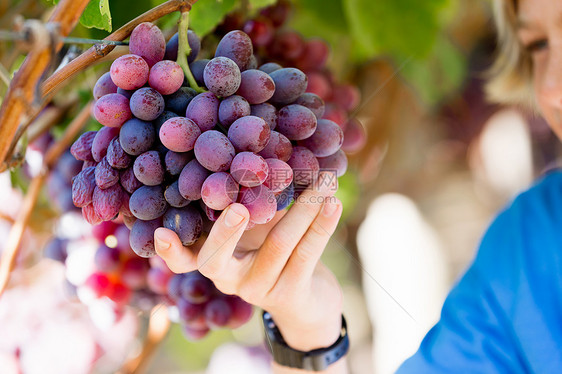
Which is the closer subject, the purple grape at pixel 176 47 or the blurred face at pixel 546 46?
the purple grape at pixel 176 47

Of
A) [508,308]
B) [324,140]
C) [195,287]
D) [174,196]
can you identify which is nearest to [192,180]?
[174,196]

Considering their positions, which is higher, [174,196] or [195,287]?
[174,196]

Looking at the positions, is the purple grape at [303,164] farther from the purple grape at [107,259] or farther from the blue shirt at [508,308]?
the blue shirt at [508,308]

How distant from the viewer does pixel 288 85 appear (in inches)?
16.3

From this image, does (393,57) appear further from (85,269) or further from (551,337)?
(85,269)

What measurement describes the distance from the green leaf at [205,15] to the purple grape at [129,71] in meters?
0.13

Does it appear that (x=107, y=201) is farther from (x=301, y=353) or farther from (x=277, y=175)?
(x=301, y=353)

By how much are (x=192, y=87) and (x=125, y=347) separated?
0.54m

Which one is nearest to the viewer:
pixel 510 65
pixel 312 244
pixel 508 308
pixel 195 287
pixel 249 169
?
pixel 249 169

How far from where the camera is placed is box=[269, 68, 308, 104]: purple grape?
414 millimetres

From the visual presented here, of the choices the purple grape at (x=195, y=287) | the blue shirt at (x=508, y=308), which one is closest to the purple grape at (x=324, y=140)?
the purple grape at (x=195, y=287)

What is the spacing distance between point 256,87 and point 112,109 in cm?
11

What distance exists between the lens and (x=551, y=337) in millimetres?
669

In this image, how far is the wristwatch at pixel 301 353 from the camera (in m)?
0.60
